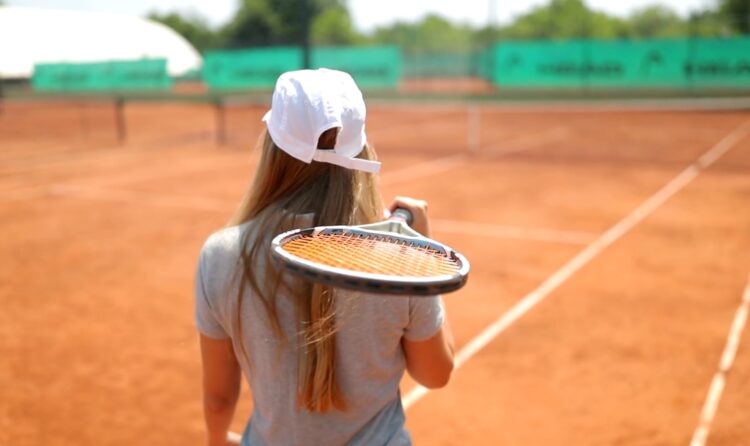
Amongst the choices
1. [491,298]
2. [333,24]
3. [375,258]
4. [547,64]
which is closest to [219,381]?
[375,258]

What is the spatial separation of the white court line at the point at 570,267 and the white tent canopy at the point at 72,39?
2444 millimetres

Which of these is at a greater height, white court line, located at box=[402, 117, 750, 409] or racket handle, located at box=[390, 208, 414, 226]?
racket handle, located at box=[390, 208, 414, 226]

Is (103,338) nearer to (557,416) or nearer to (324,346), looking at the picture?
(557,416)

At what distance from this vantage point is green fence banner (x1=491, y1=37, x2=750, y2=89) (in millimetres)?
13898

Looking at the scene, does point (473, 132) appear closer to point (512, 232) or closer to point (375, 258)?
point (512, 232)

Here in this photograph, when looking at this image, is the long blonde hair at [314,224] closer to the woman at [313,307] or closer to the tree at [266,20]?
the woman at [313,307]

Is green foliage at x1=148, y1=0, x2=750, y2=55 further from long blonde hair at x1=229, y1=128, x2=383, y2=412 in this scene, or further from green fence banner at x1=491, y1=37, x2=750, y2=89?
long blonde hair at x1=229, y1=128, x2=383, y2=412

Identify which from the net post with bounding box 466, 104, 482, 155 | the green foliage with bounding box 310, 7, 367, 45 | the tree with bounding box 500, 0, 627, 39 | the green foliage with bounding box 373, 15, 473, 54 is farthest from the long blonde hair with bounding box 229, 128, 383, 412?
the green foliage with bounding box 310, 7, 367, 45

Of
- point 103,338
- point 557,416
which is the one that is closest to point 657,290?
point 557,416

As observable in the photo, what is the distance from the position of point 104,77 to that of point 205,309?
17689 mm

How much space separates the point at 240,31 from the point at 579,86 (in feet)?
109

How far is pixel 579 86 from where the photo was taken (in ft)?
50.7

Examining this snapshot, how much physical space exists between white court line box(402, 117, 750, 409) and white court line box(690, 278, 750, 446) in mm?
1286

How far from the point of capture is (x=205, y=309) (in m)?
1.45
